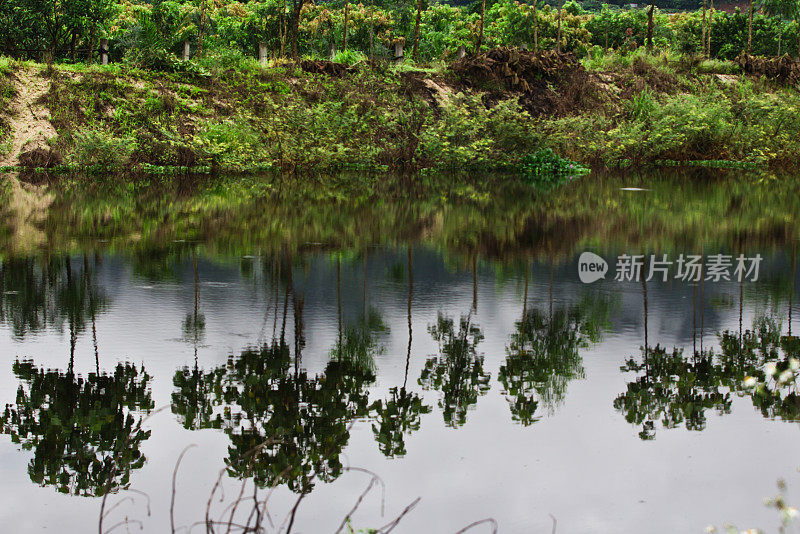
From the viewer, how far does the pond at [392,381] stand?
510 cm

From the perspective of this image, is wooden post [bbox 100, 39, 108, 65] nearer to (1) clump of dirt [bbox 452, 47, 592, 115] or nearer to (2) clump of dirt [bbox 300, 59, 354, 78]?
(2) clump of dirt [bbox 300, 59, 354, 78]

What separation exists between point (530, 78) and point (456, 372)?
37.0 metres

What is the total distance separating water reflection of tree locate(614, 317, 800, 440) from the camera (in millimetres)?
6656

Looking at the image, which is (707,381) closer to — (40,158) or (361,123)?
(361,123)

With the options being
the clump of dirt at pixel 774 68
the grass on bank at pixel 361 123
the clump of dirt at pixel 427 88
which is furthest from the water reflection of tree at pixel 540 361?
the clump of dirt at pixel 774 68

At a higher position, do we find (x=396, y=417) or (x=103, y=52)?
(x=103, y=52)

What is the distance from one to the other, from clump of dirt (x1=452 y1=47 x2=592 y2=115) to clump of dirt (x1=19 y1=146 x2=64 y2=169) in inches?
721

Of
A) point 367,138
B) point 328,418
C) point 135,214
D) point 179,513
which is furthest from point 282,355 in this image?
point 367,138

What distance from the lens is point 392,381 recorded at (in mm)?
7387

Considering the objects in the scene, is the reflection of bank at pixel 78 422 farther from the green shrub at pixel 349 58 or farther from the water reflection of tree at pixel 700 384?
the green shrub at pixel 349 58

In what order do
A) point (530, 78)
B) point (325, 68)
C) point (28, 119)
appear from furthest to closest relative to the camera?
point (530, 78), point (325, 68), point (28, 119)

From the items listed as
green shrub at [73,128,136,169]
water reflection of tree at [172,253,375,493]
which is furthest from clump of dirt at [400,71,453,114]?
water reflection of tree at [172,253,375,493]

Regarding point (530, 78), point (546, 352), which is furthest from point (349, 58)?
point (546, 352)

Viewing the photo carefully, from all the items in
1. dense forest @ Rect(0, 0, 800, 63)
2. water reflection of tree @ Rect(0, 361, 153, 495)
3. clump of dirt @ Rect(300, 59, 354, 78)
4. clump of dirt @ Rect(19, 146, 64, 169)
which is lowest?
water reflection of tree @ Rect(0, 361, 153, 495)
